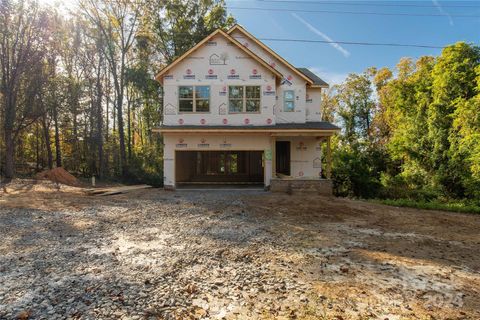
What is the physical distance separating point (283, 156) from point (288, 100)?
373cm

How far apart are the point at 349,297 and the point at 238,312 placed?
57.2 inches

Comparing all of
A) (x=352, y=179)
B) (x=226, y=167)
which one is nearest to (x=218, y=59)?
(x=226, y=167)

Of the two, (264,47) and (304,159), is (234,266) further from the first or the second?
(264,47)

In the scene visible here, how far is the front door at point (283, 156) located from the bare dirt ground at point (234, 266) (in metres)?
8.71

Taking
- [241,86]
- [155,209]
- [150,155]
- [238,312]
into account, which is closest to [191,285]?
[238,312]

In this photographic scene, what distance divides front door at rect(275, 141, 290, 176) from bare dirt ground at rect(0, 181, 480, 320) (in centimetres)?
871

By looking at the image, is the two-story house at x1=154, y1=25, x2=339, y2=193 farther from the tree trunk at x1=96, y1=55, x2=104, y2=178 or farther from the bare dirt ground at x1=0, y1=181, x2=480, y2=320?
the tree trunk at x1=96, y1=55, x2=104, y2=178

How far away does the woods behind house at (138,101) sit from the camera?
54.0 ft

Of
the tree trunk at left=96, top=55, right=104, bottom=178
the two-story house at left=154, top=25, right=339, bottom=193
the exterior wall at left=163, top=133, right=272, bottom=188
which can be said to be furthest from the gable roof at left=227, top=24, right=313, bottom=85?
the tree trunk at left=96, top=55, right=104, bottom=178

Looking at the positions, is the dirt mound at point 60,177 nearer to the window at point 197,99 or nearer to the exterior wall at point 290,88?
the window at point 197,99

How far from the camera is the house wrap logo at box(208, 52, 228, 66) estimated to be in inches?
563

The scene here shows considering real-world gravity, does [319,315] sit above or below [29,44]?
below

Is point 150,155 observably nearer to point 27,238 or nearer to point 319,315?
point 27,238

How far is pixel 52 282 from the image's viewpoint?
3686 millimetres
